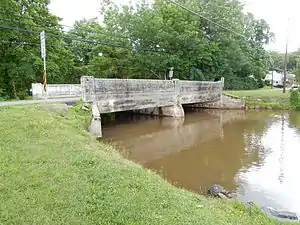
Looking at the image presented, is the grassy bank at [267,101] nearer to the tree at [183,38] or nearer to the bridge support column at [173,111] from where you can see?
the tree at [183,38]

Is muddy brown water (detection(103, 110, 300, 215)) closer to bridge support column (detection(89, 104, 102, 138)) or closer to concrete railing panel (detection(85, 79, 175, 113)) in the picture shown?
bridge support column (detection(89, 104, 102, 138))

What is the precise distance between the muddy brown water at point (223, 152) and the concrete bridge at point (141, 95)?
1317 mm

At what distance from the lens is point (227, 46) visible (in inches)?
1168

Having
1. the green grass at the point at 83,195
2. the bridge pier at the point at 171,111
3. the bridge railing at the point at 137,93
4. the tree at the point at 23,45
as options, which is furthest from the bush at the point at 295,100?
the green grass at the point at 83,195

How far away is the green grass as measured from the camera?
3545mm

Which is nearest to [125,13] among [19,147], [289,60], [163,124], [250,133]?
[163,124]

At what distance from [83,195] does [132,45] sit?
20731 mm

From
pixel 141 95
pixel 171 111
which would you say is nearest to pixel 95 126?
pixel 141 95

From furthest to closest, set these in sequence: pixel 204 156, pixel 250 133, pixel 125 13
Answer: pixel 125 13 → pixel 250 133 → pixel 204 156

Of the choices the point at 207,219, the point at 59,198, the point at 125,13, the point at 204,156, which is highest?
the point at 125,13

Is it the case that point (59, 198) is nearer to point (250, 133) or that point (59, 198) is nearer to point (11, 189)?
point (11, 189)

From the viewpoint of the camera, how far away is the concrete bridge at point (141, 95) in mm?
13625

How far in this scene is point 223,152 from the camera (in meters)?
11.0

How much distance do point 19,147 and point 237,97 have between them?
23128 millimetres
